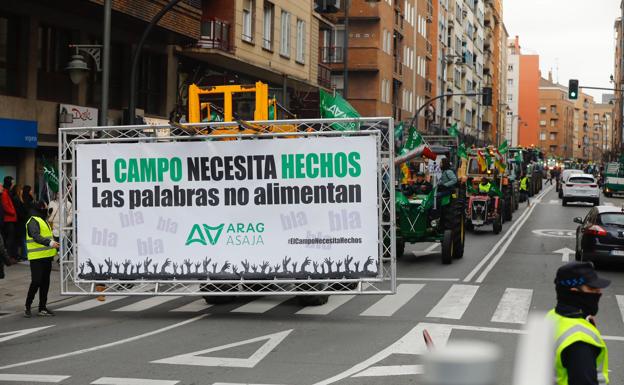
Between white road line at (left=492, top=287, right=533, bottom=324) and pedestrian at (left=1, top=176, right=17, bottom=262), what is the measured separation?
1100 centimetres

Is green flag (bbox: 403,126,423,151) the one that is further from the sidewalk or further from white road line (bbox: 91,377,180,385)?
white road line (bbox: 91,377,180,385)

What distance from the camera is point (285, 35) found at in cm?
3712

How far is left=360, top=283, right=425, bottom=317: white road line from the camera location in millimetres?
13675

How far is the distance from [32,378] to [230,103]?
722cm

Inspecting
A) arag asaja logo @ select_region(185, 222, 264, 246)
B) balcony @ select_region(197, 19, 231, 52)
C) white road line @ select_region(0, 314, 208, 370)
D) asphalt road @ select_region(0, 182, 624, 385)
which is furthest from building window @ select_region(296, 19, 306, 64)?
white road line @ select_region(0, 314, 208, 370)

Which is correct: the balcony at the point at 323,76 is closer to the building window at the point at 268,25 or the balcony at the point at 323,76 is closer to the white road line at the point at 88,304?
the building window at the point at 268,25

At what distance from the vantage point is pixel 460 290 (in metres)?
16.4

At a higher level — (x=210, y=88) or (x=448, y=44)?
(x=448, y=44)

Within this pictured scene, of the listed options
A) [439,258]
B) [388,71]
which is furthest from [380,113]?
[439,258]

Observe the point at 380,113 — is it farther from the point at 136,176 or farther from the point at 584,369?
the point at 584,369

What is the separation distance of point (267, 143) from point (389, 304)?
140 inches

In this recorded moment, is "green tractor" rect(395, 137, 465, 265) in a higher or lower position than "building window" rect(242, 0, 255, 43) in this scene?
lower

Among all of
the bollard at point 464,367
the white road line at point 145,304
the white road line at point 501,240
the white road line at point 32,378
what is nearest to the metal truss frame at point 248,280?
the white road line at point 145,304

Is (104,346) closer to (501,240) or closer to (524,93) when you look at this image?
(501,240)
